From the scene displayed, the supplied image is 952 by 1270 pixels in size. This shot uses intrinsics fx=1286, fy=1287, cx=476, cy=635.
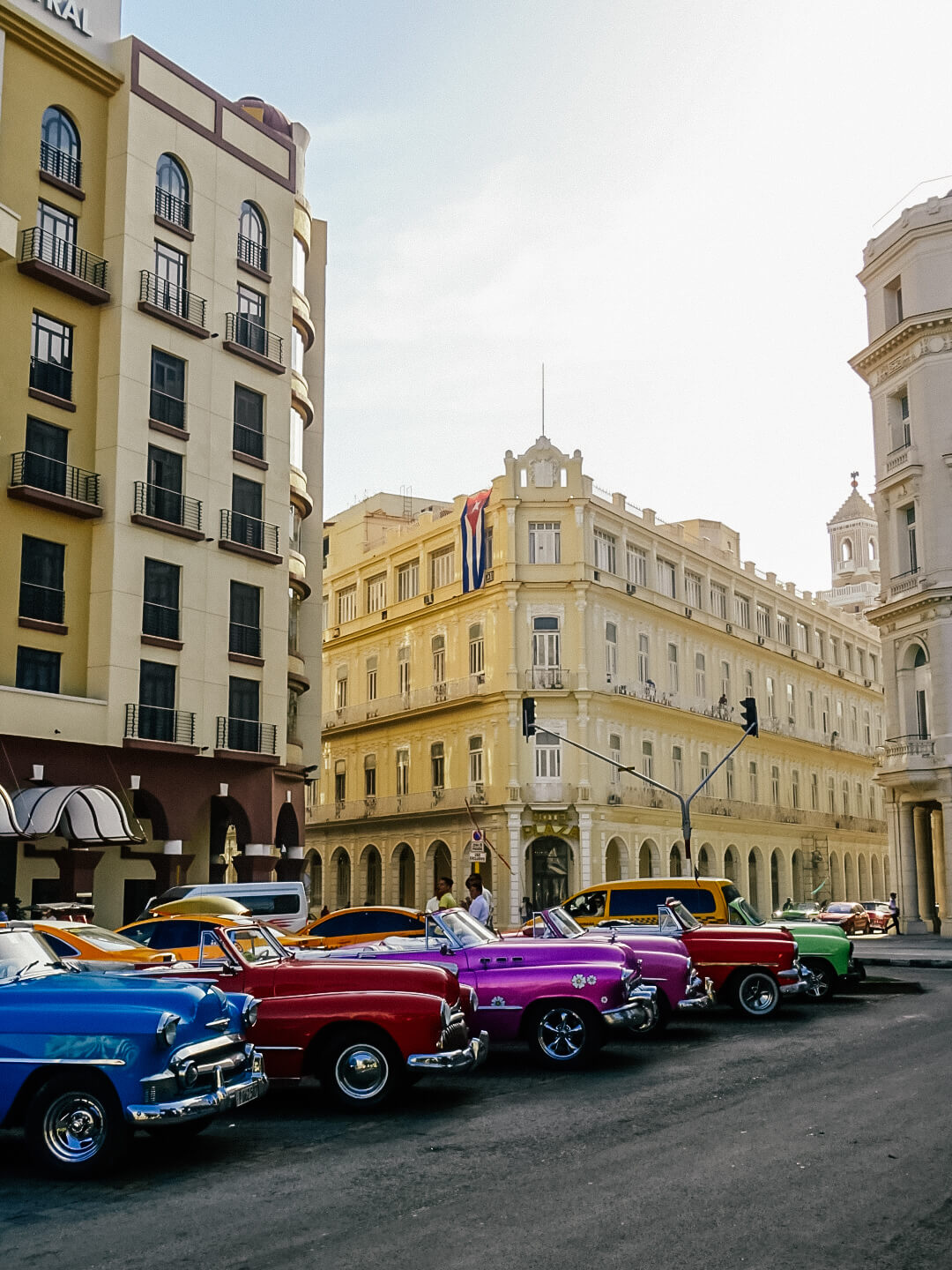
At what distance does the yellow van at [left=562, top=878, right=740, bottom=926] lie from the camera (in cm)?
2122

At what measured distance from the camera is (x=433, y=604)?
54.4m

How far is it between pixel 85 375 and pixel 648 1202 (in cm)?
2599

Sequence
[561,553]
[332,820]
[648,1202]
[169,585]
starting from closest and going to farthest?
1. [648,1202]
2. [169,585]
3. [561,553]
4. [332,820]

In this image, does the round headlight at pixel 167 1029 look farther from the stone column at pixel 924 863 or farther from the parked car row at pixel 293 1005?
the stone column at pixel 924 863

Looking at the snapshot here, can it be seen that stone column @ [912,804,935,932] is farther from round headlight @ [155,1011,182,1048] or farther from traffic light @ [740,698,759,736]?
round headlight @ [155,1011,182,1048]

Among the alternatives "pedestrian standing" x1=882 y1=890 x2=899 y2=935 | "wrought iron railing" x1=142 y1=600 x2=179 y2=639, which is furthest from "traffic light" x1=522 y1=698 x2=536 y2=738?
"pedestrian standing" x1=882 y1=890 x2=899 y2=935

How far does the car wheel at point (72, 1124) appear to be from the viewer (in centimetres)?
902

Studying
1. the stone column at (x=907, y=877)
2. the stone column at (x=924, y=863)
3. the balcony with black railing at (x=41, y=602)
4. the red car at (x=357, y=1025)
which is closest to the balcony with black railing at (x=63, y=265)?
the balcony with black railing at (x=41, y=602)

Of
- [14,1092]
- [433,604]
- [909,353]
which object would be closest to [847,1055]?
[14,1092]

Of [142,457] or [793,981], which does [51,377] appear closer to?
[142,457]

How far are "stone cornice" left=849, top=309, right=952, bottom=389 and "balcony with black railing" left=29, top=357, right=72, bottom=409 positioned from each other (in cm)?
3020

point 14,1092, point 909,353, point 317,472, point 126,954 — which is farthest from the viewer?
point 909,353

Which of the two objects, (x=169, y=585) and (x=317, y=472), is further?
(x=317, y=472)

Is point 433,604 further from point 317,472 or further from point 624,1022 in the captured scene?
point 624,1022
